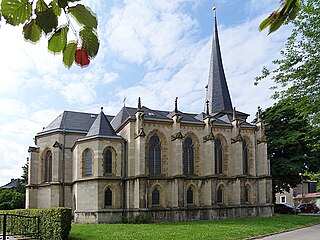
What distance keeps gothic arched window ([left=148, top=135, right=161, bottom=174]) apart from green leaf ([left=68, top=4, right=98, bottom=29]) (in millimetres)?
32394

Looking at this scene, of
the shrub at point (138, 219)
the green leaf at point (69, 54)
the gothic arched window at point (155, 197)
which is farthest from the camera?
the gothic arched window at point (155, 197)

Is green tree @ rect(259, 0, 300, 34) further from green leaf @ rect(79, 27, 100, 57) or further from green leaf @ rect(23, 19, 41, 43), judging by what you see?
green leaf @ rect(23, 19, 41, 43)

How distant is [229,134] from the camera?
123ft

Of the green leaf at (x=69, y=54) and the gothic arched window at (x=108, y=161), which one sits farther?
the gothic arched window at (x=108, y=161)

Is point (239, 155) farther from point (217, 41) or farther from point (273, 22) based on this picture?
point (273, 22)

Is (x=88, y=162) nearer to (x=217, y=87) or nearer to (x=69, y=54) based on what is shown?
(x=217, y=87)

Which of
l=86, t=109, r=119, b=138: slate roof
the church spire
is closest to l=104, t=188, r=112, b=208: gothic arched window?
l=86, t=109, r=119, b=138: slate roof

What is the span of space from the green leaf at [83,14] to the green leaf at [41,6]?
0.11m

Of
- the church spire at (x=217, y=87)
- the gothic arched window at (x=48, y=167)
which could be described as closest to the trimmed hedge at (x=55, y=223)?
the gothic arched window at (x=48, y=167)

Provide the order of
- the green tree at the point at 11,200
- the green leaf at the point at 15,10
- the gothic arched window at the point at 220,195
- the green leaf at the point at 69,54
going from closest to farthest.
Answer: the green leaf at the point at 15,10 → the green leaf at the point at 69,54 → the gothic arched window at the point at 220,195 → the green tree at the point at 11,200

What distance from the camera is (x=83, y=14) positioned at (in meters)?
1.36

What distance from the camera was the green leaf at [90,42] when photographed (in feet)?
4.72

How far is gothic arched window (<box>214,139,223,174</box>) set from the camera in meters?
36.4

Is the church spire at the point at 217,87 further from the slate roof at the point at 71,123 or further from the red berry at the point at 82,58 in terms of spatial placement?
the red berry at the point at 82,58
